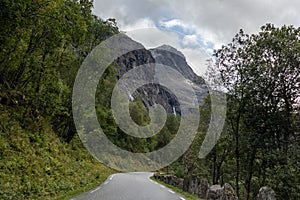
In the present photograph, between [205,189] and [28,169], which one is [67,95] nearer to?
[28,169]

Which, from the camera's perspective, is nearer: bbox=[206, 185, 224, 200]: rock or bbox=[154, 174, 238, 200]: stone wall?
bbox=[154, 174, 238, 200]: stone wall

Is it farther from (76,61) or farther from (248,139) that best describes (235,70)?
(76,61)

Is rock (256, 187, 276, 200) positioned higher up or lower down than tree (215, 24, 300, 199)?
lower down

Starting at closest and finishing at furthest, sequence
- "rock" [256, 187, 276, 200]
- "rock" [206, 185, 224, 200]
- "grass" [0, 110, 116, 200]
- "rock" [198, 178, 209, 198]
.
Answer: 1. "rock" [256, 187, 276, 200]
2. "grass" [0, 110, 116, 200]
3. "rock" [206, 185, 224, 200]
4. "rock" [198, 178, 209, 198]

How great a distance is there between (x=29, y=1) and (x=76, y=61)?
13.9 meters

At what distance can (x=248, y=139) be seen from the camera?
59.7ft

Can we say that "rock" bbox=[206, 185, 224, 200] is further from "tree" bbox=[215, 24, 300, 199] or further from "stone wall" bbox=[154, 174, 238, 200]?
"tree" bbox=[215, 24, 300, 199]

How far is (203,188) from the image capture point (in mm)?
14180

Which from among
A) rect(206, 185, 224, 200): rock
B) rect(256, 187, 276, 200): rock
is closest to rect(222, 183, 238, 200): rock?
rect(206, 185, 224, 200): rock

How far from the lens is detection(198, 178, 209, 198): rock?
13.9m

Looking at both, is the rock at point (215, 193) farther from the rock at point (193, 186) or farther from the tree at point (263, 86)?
the tree at point (263, 86)

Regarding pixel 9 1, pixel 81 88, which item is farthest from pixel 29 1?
pixel 81 88

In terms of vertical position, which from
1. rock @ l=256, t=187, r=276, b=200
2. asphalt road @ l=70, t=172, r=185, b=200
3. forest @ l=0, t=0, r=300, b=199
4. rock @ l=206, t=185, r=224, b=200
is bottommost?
asphalt road @ l=70, t=172, r=185, b=200

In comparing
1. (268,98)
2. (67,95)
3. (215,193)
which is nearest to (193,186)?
(215,193)
